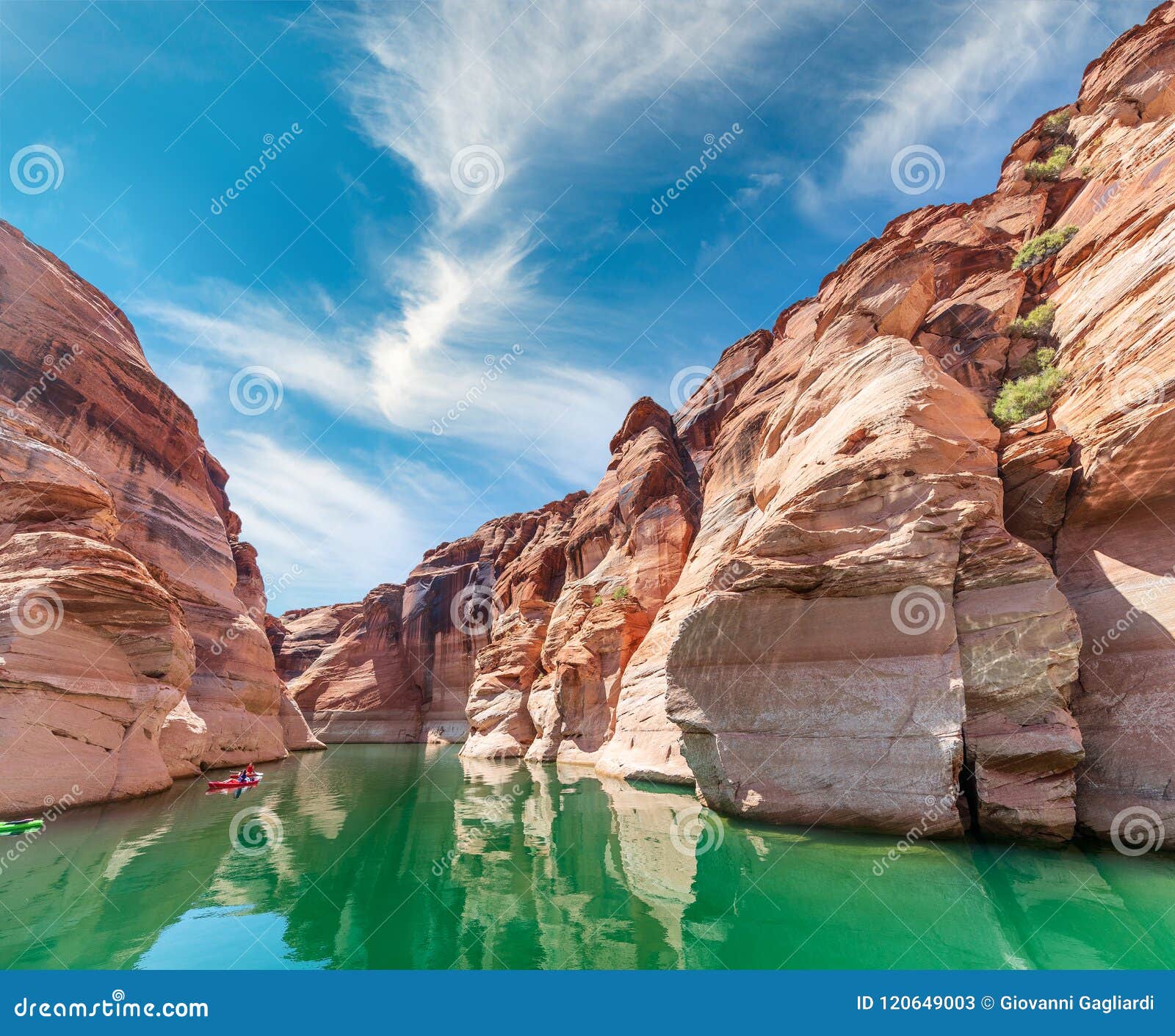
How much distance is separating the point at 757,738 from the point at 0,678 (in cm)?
1859

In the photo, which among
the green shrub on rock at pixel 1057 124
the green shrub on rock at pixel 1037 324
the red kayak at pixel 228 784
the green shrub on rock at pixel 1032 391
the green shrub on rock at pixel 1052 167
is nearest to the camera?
the green shrub on rock at pixel 1032 391

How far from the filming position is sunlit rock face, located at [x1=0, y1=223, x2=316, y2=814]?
50.9 feet

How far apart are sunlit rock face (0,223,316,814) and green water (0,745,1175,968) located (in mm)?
3094

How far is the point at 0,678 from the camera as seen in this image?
14.4 meters

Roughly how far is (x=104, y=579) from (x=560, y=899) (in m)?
16.5

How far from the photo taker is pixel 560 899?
8961 millimetres

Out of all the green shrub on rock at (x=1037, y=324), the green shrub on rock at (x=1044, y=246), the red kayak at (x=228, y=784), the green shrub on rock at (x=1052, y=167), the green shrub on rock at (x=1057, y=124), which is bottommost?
the red kayak at (x=228, y=784)

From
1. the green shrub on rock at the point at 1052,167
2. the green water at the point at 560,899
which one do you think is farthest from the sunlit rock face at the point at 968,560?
the green shrub on rock at the point at 1052,167

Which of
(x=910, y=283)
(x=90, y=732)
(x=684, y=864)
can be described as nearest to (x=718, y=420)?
(x=910, y=283)

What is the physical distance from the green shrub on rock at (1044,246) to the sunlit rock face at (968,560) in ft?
1.28

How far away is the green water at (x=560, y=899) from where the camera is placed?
6797 millimetres

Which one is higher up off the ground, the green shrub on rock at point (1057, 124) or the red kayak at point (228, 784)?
the green shrub on rock at point (1057, 124)

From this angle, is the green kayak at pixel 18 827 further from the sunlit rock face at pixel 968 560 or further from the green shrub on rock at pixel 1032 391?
the green shrub on rock at pixel 1032 391

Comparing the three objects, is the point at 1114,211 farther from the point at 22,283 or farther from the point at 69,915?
the point at 22,283
